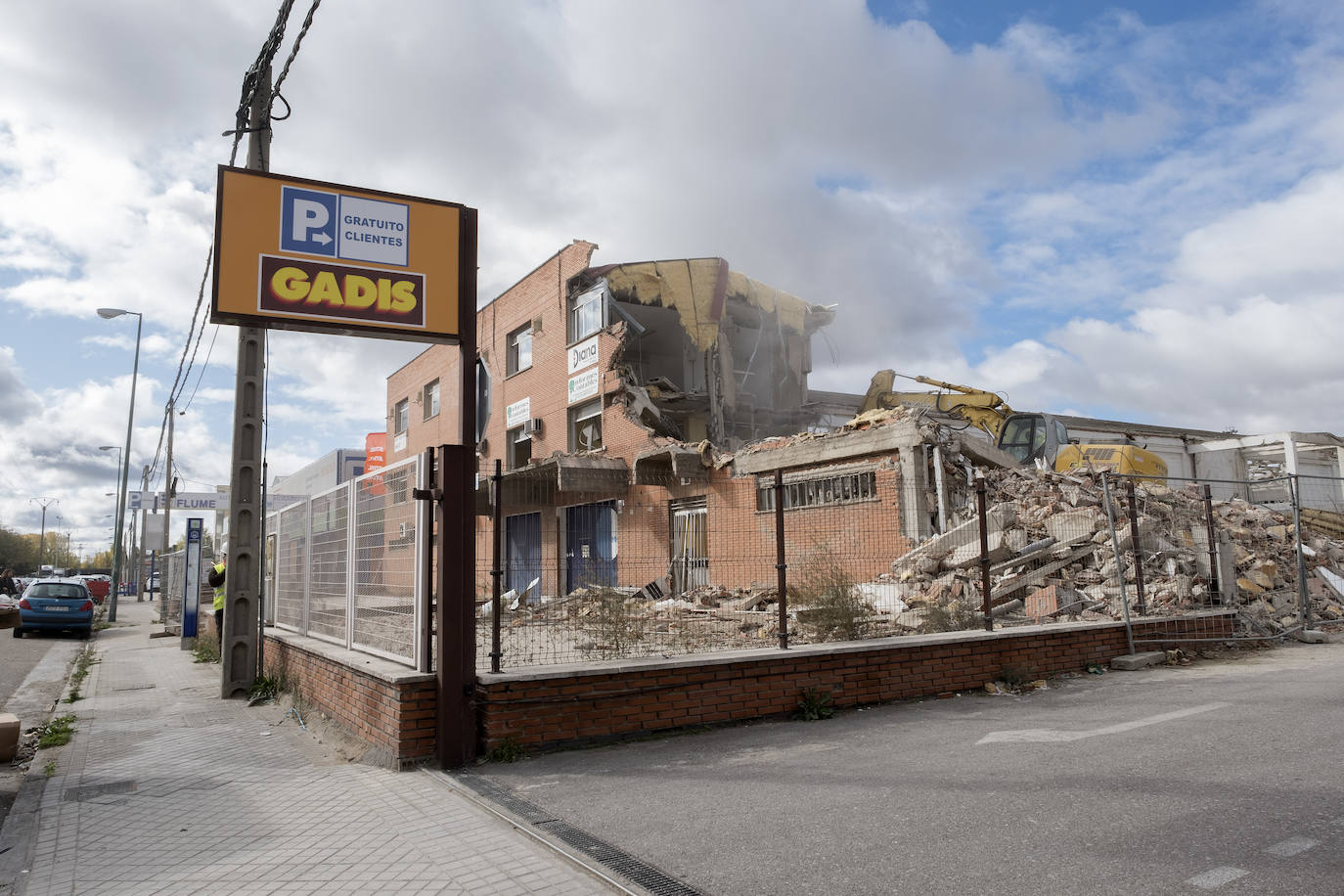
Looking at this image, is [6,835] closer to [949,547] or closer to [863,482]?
[949,547]

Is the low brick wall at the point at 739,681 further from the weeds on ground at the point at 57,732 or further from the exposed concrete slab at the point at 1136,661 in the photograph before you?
the weeds on ground at the point at 57,732

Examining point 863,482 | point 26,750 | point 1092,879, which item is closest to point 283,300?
point 26,750

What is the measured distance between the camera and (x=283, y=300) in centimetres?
638

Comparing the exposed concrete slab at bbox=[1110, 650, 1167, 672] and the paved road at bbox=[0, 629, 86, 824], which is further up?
the exposed concrete slab at bbox=[1110, 650, 1167, 672]

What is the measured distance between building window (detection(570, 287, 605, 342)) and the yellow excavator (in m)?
8.42

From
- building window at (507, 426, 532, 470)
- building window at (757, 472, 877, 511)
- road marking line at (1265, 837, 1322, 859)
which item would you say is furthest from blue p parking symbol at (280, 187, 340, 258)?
building window at (507, 426, 532, 470)

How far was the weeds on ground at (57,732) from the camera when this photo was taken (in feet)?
25.0

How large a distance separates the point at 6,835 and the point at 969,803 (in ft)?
18.0

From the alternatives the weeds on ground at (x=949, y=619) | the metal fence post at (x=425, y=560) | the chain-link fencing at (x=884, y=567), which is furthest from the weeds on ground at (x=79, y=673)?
the weeds on ground at (x=949, y=619)

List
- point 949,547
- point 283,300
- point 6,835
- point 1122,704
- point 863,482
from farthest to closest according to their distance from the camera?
point 863,482, point 949,547, point 1122,704, point 283,300, point 6,835

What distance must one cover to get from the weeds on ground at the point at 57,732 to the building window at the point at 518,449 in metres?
18.1

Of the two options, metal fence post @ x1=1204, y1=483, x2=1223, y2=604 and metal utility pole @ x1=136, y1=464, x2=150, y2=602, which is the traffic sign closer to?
metal fence post @ x1=1204, y1=483, x2=1223, y2=604

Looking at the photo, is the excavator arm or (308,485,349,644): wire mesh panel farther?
the excavator arm

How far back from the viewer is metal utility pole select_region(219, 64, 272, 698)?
10.3 metres
